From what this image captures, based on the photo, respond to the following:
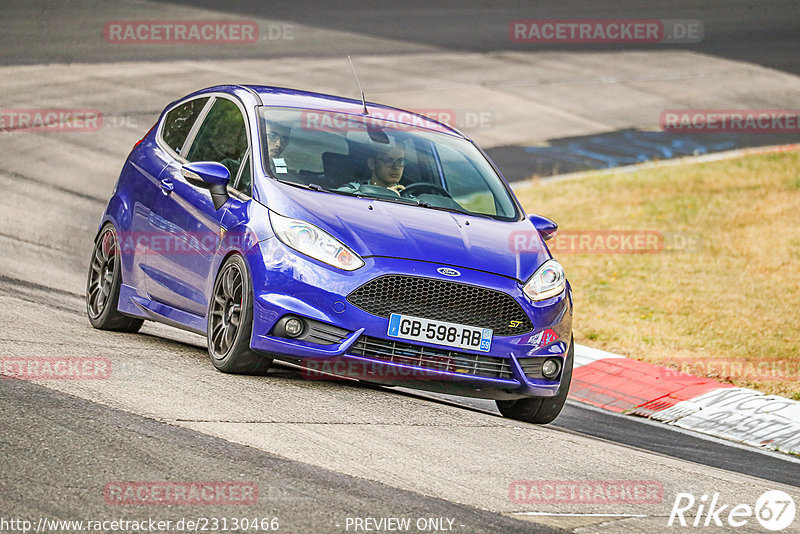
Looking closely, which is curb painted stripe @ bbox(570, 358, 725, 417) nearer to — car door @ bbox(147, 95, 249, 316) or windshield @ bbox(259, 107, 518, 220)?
windshield @ bbox(259, 107, 518, 220)

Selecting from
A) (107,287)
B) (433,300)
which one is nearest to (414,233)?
(433,300)

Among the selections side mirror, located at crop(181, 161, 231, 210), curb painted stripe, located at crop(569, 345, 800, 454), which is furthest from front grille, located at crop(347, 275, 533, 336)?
curb painted stripe, located at crop(569, 345, 800, 454)

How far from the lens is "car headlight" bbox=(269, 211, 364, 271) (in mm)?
7266

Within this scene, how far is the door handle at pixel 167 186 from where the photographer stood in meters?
8.71

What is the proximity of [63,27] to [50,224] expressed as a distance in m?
14.1

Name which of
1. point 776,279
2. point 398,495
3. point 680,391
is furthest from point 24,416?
point 776,279

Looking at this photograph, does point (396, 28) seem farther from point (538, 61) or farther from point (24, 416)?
point (24, 416)

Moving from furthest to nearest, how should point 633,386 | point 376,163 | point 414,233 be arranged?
point 633,386 → point 376,163 → point 414,233

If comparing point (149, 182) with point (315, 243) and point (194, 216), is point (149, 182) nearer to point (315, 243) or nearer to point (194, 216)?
point (194, 216)

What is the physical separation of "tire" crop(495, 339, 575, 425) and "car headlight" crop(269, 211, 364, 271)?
5.43 feet

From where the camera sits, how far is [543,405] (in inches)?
318

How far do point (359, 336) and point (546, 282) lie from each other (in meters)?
1.31

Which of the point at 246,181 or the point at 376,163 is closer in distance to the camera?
the point at 246,181

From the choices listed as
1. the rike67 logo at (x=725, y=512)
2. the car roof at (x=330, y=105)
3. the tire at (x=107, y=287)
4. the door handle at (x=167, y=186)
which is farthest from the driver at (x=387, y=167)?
the rike67 logo at (x=725, y=512)
